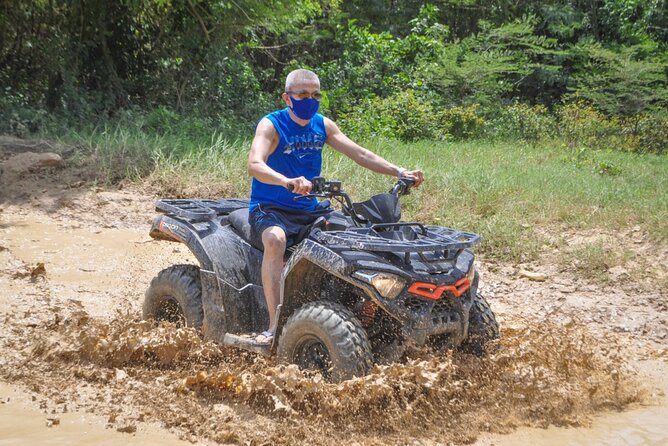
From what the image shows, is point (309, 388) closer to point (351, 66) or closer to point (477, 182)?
point (477, 182)

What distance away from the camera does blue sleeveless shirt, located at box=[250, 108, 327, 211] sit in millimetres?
5277

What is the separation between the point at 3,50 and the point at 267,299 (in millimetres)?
10777

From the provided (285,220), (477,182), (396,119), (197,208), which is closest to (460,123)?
(396,119)

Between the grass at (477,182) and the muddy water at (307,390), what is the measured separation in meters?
2.23

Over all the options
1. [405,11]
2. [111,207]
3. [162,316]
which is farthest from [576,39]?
[162,316]

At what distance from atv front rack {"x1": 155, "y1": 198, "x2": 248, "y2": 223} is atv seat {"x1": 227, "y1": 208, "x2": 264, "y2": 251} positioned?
0.59 ft

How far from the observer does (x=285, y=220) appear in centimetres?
527

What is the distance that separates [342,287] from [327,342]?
53cm

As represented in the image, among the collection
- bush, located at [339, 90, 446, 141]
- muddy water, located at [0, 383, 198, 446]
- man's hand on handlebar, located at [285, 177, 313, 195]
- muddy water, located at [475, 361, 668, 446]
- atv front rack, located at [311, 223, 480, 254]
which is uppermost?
man's hand on handlebar, located at [285, 177, 313, 195]

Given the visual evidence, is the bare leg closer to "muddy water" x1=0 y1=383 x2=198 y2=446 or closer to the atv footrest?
the atv footrest

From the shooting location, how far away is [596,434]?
4898 mm

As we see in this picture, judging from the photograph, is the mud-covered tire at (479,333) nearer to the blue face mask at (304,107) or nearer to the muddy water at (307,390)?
the muddy water at (307,390)

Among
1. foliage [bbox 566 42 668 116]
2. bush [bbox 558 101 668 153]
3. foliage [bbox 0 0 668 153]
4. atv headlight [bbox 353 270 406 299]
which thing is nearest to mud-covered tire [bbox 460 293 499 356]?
atv headlight [bbox 353 270 406 299]

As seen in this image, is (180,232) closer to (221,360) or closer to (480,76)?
(221,360)
